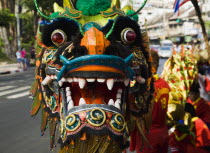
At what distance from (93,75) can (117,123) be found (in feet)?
1.07

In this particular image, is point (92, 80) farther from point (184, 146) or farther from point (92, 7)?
point (184, 146)

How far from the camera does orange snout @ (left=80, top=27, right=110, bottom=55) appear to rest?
1.95m

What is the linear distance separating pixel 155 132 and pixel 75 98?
143 cm

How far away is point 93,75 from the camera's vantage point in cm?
188

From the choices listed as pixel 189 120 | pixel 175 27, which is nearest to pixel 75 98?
pixel 189 120

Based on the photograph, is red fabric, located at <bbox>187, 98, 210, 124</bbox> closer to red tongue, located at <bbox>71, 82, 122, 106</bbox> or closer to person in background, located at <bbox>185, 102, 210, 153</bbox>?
person in background, located at <bbox>185, 102, 210, 153</bbox>

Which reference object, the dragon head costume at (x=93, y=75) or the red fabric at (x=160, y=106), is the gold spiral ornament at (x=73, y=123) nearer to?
the dragon head costume at (x=93, y=75)

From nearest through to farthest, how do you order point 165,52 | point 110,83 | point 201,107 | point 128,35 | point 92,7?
1. point 110,83
2. point 128,35
3. point 92,7
4. point 201,107
5. point 165,52

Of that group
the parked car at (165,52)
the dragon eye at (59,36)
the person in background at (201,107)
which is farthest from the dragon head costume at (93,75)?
the parked car at (165,52)

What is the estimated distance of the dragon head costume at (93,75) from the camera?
6.29 feet

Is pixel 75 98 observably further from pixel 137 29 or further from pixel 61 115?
pixel 137 29

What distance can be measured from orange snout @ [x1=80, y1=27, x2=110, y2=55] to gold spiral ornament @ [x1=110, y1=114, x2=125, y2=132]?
40 cm

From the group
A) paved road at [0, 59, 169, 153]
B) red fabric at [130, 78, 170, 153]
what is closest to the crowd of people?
red fabric at [130, 78, 170, 153]

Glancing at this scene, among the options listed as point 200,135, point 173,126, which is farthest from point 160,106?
point 200,135
